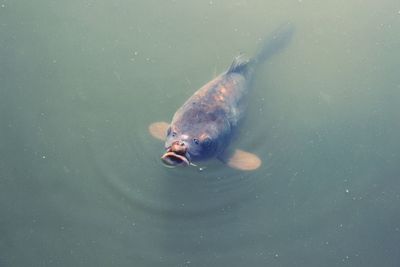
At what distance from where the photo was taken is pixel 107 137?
14.7ft

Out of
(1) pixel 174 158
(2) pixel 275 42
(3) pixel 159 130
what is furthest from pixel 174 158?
(2) pixel 275 42

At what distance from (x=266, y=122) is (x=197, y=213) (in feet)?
4.29

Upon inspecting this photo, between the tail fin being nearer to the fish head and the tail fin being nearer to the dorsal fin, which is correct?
the dorsal fin

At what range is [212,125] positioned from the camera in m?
3.76

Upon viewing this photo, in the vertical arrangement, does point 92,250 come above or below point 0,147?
below

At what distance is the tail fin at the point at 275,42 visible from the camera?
518cm

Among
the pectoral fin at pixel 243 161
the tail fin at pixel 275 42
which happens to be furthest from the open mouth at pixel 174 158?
the tail fin at pixel 275 42

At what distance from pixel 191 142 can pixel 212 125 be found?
0.32 m

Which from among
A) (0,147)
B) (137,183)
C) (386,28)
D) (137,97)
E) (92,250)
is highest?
(386,28)

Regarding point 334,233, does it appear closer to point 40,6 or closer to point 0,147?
point 0,147

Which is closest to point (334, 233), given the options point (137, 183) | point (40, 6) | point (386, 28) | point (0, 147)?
point (137, 183)

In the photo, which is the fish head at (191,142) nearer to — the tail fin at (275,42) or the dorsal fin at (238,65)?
the dorsal fin at (238,65)

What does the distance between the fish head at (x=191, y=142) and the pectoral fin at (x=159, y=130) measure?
537mm

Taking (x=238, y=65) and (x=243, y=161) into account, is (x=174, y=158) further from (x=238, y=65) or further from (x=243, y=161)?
(x=238, y=65)
